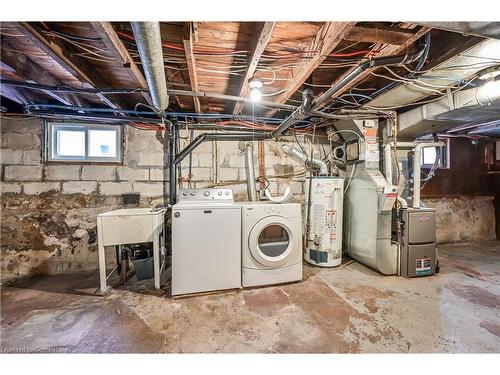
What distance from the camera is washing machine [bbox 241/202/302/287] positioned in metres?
2.30

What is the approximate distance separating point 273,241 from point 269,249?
146 mm

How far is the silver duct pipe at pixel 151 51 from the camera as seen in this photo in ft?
3.36

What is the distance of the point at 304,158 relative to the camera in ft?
10.8

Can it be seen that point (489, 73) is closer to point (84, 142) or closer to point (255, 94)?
point (255, 94)

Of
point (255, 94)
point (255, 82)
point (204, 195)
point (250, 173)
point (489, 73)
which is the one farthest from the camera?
point (250, 173)

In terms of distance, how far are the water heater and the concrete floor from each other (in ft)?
1.12

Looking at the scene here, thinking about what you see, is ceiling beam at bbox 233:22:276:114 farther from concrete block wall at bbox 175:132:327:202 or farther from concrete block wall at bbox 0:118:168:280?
concrete block wall at bbox 0:118:168:280

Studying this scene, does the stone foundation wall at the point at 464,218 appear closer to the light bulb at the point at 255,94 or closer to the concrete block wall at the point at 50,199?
the light bulb at the point at 255,94

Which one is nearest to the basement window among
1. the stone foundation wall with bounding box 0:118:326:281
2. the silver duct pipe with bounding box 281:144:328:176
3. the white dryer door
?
the stone foundation wall with bounding box 0:118:326:281

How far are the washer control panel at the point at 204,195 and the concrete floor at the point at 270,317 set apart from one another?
1.10 metres

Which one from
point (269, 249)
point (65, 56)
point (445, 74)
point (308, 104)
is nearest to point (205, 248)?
point (269, 249)

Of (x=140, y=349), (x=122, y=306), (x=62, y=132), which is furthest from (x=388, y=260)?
(x=62, y=132)

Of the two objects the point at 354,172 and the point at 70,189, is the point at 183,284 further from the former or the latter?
the point at 354,172

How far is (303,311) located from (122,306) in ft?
5.43
